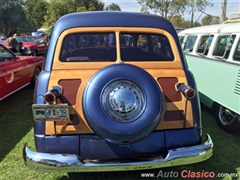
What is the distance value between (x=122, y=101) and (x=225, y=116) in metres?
2.64

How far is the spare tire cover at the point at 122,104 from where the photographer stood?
2.15m

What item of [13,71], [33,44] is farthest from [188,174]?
[33,44]

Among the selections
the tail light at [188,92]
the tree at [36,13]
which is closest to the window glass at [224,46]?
the tail light at [188,92]

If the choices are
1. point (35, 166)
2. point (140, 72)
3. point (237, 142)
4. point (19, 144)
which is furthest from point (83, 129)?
point (237, 142)

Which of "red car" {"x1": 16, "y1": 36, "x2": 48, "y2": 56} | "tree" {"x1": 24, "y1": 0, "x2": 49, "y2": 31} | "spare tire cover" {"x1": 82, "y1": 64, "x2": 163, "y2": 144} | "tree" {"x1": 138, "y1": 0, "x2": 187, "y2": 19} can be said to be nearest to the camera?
"spare tire cover" {"x1": 82, "y1": 64, "x2": 163, "y2": 144}

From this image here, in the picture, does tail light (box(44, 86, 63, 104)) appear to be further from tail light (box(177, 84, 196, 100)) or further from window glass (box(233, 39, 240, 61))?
window glass (box(233, 39, 240, 61))

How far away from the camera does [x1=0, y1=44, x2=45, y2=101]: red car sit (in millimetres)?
4604

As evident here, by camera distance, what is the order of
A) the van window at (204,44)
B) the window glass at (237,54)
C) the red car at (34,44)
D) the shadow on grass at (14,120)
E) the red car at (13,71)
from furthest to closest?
the red car at (34,44)
the van window at (204,44)
the red car at (13,71)
the window glass at (237,54)
the shadow on grass at (14,120)

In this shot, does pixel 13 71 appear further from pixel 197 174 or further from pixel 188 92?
pixel 197 174

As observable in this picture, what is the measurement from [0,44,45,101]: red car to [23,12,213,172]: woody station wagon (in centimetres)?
244

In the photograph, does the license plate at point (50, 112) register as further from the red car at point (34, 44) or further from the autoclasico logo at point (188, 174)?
the red car at point (34, 44)

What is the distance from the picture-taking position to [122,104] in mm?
2207

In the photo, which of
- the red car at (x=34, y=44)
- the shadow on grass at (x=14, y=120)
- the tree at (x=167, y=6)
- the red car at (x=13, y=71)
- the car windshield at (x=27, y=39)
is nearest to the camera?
the shadow on grass at (x=14, y=120)

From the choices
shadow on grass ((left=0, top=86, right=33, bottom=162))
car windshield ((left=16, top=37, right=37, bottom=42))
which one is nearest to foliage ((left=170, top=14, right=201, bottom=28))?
car windshield ((left=16, top=37, right=37, bottom=42))
